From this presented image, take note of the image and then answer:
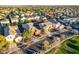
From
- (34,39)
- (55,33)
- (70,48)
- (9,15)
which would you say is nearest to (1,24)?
(9,15)

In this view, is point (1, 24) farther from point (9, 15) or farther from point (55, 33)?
point (55, 33)

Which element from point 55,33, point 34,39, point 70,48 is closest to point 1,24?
point 34,39

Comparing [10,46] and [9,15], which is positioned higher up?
[9,15]
